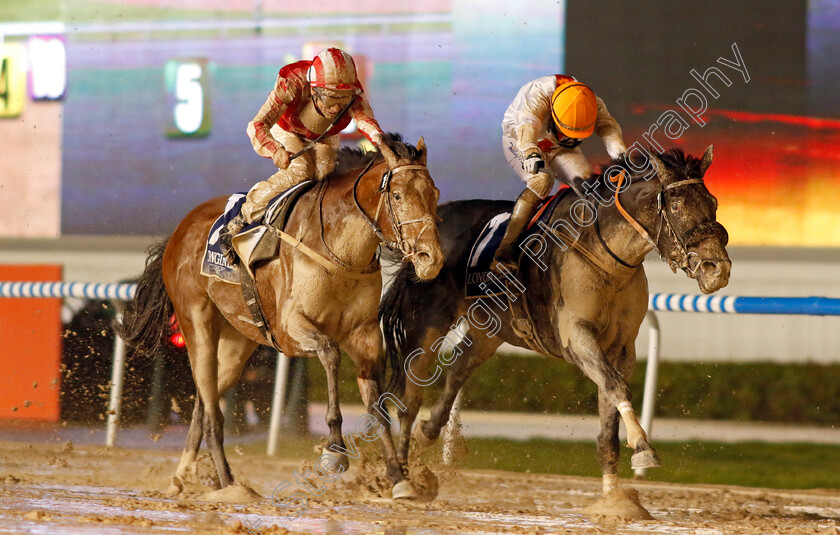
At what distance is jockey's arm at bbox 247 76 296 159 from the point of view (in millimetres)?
4895

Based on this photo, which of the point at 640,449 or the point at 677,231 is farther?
the point at 677,231

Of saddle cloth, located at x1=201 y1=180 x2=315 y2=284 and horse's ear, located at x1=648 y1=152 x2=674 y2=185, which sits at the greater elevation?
horse's ear, located at x1=648 y1=152 x2=674 y2=185

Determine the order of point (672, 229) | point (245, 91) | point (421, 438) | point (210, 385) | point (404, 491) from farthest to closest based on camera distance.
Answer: point (245, 91) < point (421, 438) < point (210, 385) < point (404, 491) < point (672, 229)

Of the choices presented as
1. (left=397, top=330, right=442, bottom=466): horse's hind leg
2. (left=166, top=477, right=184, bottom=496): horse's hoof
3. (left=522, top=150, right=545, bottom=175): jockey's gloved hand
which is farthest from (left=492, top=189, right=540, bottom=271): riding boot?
(left=166, top=477, right=184, bottom=496): horse's hoof

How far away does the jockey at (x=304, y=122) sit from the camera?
4.86m

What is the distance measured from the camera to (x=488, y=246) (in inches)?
207

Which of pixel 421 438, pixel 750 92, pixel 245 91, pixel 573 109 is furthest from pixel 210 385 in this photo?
pixel 750 92

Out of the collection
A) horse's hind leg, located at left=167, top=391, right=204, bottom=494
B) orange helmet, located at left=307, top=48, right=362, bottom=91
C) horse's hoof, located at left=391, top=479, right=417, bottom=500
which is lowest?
horse's hind leg, located at left=167, top=391, right=204, bottom=494

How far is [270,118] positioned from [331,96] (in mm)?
302

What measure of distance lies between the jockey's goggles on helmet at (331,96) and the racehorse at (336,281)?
0.25 meters

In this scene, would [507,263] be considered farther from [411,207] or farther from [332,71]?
[332,71]

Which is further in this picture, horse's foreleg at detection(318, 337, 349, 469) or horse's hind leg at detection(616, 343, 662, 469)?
horse's foreleg at detection(318, 337, 349, 469)

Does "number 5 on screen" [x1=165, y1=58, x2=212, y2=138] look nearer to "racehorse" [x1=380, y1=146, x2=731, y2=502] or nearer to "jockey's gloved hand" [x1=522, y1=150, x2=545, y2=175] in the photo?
"racehorse" [x1=380, y1=146, x2=731, y2=502]

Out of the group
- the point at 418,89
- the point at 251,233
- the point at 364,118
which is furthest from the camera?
the point at 418,89
